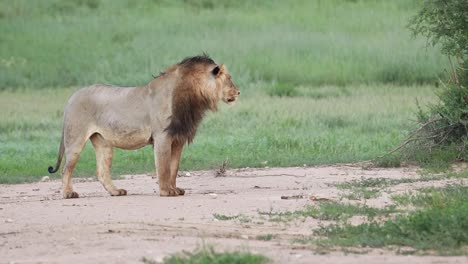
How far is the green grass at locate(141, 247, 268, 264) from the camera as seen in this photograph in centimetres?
731

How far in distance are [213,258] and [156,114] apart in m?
3.99

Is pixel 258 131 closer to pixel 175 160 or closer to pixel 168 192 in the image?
pixel 175 160

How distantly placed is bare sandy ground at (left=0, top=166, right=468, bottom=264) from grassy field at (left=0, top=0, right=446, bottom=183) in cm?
151

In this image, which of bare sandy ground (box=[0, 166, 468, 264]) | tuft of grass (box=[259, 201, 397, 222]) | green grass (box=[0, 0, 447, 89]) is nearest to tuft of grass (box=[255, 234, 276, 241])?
bare sandy ground (box=[0, 166, 468, 264])

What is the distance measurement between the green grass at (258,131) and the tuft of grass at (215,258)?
21.5 feet

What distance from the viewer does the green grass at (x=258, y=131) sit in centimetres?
1477

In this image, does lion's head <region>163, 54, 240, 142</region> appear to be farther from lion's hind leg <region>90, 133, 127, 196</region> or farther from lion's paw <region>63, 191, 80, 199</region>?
lion's paw <region>63, 191, 80, 199</region>

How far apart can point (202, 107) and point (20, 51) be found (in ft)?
50.1

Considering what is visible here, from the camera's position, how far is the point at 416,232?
8414 millimetres

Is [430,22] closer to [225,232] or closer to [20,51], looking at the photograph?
[225,232]

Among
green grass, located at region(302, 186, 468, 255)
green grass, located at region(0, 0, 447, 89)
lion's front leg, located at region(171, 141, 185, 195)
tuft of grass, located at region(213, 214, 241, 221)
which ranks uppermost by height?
green grass, located at region(302, 186, 468, 255)

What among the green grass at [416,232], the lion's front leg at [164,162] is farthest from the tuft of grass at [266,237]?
the lion's front leg at [164,162]

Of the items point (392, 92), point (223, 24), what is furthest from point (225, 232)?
point (223, 24)

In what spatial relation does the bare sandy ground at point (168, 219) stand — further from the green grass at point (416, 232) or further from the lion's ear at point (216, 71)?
the lion's ear at point (216, 71)
